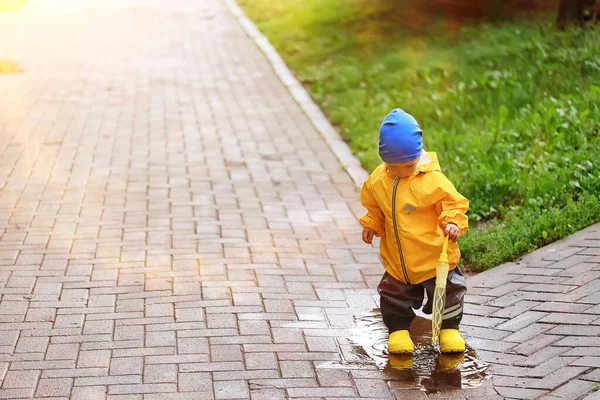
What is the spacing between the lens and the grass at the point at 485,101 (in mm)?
6785

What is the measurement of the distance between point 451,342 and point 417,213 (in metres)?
0.73

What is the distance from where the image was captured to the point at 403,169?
4633 mm

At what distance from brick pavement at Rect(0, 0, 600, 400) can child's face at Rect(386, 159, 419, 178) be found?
104 centimetres

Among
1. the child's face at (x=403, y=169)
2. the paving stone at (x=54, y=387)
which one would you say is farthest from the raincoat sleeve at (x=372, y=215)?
the paving stone at (x=54, y=387)

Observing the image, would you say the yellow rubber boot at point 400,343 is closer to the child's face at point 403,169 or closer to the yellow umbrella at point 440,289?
the yellow umbrella at point 440,289

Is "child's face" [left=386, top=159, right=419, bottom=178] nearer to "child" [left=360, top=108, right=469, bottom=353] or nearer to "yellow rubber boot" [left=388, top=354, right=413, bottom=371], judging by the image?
"child" [left=360, top=108, right=469, bottom=353]

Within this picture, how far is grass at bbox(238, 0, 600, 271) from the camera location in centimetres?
679

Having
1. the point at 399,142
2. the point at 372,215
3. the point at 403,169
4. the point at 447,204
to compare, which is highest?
the point at 399,142

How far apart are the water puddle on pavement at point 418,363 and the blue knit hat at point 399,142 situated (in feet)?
3.54

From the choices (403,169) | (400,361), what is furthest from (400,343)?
(403,169)

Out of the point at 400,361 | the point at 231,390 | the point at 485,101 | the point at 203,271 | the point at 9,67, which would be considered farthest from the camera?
the point at 9,67

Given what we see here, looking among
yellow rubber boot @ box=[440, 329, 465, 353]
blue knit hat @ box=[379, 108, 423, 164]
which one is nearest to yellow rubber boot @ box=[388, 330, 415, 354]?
yellow rubber boot @ box=[440, 329, 465, 353]

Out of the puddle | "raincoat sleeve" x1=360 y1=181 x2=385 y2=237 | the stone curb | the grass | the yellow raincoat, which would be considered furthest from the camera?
the puddle

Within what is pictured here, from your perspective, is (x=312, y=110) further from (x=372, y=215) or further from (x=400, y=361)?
(x=400, y=361)
